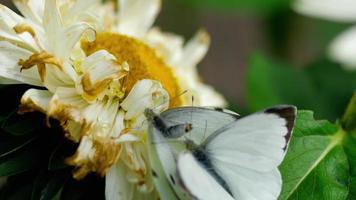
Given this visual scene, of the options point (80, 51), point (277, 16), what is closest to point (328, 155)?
point (80, 51)

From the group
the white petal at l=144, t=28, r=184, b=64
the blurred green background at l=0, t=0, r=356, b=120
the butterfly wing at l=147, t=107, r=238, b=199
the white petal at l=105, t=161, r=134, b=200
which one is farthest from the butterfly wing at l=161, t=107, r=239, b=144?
the blurred green background at l=0, t=0, r=356, b=120

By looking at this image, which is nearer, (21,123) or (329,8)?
A: (21,123)

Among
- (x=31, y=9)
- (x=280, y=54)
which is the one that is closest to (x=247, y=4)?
(x=280, y=54)

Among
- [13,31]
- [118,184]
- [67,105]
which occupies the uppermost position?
[13,31]

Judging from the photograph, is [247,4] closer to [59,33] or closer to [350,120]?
[350,120]

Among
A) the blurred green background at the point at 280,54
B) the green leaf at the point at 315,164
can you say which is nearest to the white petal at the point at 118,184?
the green leaf at the point at 315,164

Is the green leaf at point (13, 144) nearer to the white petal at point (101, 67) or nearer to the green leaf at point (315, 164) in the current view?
the white petal at point (101, 67)

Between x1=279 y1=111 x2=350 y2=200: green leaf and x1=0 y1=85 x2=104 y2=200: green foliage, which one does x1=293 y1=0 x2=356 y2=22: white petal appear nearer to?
x1=279 y1=111 x2=350 y2=200: green leaf
